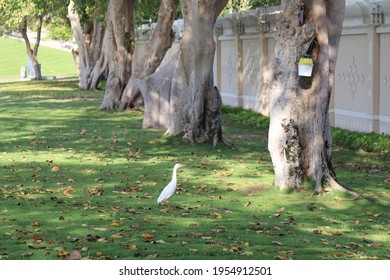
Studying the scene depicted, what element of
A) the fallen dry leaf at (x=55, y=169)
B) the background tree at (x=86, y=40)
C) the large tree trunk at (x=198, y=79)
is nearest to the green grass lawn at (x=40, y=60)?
the background tree at (x=86, y=40)

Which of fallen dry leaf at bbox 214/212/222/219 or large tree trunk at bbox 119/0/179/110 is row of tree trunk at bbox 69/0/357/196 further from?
fallen dry leaf at bbox 214/212/222/219

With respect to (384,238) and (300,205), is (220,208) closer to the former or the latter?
(300,205)

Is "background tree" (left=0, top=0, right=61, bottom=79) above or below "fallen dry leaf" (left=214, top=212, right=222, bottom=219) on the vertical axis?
above

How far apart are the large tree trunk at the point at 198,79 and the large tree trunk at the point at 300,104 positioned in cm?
593

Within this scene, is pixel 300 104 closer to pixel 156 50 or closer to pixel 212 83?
pixel 212 83

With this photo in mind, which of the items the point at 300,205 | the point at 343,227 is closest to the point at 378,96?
the point at 300,205

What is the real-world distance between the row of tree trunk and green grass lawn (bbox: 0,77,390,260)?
A: 0.45 m

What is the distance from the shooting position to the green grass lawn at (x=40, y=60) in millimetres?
81938

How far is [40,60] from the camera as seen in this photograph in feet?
303

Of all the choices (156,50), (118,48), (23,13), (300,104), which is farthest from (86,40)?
(300,104)

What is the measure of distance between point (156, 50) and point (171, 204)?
15.7 m

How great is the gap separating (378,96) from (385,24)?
156 centimetres

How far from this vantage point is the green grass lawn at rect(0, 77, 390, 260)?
32.4ft

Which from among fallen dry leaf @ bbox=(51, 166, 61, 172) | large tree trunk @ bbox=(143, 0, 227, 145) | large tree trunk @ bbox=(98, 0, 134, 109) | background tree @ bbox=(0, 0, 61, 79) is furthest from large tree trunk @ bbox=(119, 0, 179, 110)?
fallen dry leaf @ bbox=(51, 166, 61, 172)
